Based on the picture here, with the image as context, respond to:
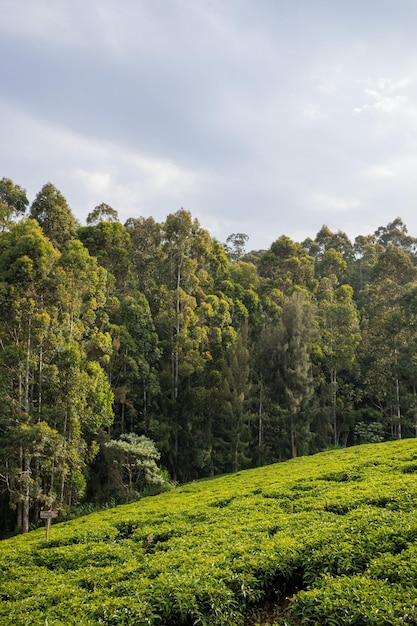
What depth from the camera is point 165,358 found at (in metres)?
31.1

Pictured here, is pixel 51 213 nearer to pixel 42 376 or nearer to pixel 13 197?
pixel 13 197

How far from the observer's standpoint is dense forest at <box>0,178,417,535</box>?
753 inches

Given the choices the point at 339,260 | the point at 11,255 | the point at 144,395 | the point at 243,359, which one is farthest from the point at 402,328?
the point at 11,255

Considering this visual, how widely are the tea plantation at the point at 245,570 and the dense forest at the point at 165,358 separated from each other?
9.32 m

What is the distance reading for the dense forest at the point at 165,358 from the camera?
62.7 ft

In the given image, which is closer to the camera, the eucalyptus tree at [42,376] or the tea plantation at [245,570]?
the tea plantation at [245,570]

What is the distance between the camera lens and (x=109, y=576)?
7.70 metres

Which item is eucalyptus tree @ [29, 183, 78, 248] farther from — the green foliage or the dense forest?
the green foliage

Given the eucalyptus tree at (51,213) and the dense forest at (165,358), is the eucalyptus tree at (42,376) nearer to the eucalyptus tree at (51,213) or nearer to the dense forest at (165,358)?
the dense forest at (165,358)

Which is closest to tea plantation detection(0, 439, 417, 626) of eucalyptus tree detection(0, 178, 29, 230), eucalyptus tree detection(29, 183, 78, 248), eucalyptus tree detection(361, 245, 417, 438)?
eucalyptus tree detection(29, 183, 78, 248)

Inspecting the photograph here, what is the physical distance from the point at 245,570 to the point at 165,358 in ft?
A: 80.8

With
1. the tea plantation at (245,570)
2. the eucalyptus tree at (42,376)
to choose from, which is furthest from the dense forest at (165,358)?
the tea plantation at (245,570)

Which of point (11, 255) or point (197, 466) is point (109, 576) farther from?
point (197, 466)

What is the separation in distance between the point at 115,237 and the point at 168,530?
21926 mm
